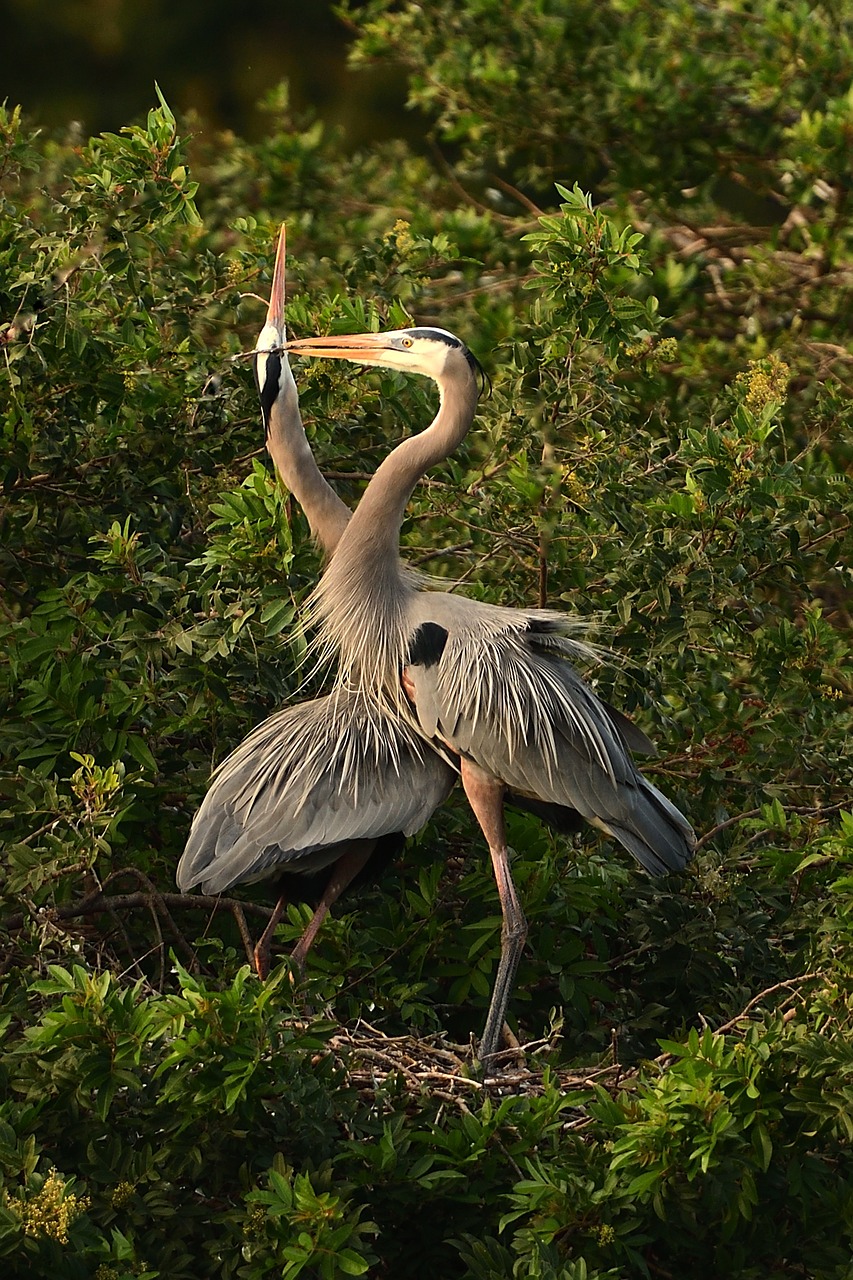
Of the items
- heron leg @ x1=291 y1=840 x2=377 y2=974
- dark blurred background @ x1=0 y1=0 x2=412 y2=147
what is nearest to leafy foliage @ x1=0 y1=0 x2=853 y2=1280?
heron leg @ x1=291 y1=840 x2=377 y2=974

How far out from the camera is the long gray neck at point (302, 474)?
4.64m

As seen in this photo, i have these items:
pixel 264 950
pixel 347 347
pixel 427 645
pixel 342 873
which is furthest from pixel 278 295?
pixel 264 950

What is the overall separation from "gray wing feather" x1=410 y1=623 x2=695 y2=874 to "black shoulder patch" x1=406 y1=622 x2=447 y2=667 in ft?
0.21

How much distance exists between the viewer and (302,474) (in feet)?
15.6

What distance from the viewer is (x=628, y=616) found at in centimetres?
439

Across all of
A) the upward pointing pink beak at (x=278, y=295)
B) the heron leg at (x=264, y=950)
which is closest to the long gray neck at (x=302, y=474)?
the upward pointing pink beak at (x=278, y=295)

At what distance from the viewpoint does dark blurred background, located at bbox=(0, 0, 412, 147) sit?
14.6 m

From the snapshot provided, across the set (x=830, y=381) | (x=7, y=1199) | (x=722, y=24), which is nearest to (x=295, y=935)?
(x=7, y=1199)

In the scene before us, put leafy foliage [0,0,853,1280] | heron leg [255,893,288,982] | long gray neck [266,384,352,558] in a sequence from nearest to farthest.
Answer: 1. leafy foliage [0,0,853,1280]
2. heron leg [255,893,288,982]
3. long gray neck [266,384,352,558]

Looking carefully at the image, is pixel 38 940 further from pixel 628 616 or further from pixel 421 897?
pixel 628 616

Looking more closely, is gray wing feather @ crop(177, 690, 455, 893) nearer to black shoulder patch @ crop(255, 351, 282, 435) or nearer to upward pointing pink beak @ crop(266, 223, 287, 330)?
black shoulder patch @ crop(255, 351, 282, 435)

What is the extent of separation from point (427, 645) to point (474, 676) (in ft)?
0.64

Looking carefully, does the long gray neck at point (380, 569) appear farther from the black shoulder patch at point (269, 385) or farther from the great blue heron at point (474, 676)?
the black shoulder patch at point (269, 385)

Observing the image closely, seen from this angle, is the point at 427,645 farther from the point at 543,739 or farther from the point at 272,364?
the point at 272,364
